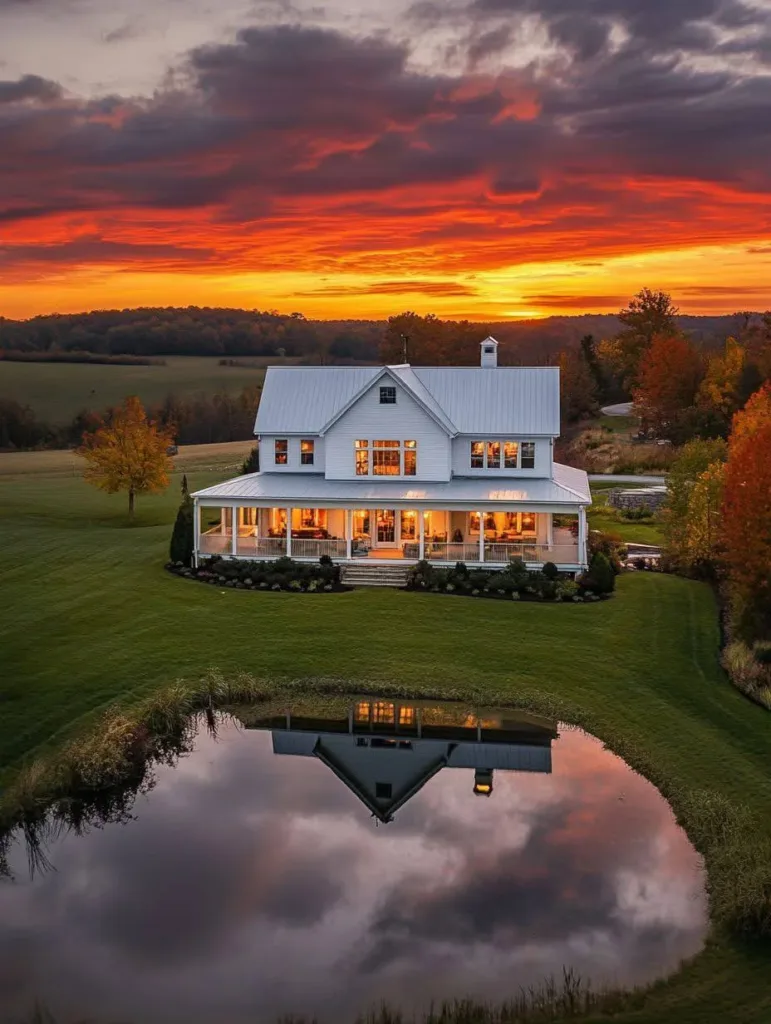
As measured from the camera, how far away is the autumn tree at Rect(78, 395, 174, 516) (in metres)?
54.8

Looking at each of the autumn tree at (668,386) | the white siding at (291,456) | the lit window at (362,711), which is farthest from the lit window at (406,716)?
the autumn tree at (668,386)

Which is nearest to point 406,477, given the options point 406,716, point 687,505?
point 687,505

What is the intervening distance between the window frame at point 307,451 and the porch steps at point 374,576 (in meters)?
7.32

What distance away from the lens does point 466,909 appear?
1862cm

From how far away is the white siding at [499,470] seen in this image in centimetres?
4431

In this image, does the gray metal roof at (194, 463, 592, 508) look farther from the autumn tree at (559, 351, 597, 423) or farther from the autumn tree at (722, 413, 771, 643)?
the autumn tree at (559, 351, 597, 423)

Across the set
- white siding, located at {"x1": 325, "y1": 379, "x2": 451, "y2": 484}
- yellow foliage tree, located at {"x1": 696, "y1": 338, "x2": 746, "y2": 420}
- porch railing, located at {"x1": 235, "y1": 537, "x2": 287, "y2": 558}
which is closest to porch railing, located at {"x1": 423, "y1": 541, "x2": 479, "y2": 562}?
white siding, located at {"x1": 325, "y1": 379, "x2": 451, "y2": 484}

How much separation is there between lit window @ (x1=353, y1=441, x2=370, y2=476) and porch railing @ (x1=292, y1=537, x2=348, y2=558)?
411cm

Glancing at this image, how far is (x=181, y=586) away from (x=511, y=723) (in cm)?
1591

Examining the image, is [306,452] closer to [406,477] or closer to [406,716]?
[406,477]

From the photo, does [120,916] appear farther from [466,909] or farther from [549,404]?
[549,404]

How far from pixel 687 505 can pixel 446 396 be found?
11735 mm

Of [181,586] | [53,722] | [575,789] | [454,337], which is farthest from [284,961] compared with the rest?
[454,337]

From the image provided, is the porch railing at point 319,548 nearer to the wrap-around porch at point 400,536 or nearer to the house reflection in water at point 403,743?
the wrap-around porch at point 400,536
